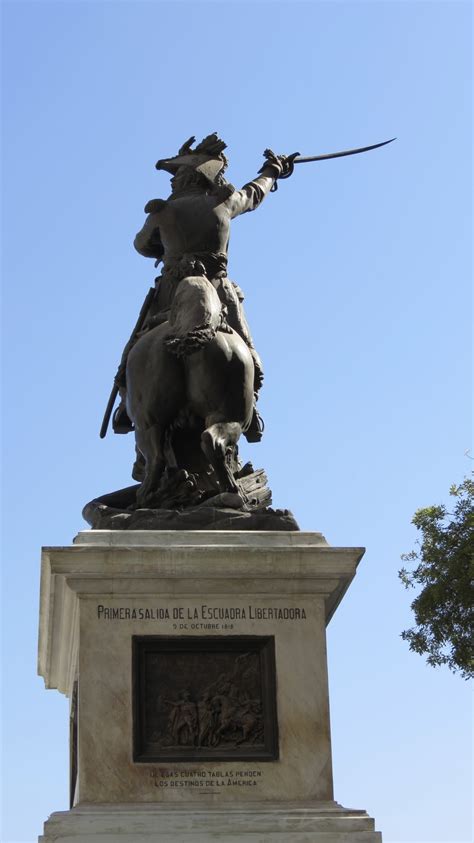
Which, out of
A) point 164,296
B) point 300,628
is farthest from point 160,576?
point 164,296

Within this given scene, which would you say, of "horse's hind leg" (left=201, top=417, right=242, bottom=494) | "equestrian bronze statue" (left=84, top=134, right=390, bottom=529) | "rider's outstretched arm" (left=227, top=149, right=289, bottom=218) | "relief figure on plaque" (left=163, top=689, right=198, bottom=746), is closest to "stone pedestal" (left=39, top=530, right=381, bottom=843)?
"relief figure on plaque" (left=163, top=689, right=198, bottom=746)

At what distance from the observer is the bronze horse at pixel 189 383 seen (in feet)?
52.0

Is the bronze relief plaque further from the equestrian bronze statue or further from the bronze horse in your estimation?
the bronze horse

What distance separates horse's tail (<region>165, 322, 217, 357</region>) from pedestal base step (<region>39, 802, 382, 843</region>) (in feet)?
14.4

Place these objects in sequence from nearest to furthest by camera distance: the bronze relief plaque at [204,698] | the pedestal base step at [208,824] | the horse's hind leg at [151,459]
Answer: the pedestal base step at [208,824], the bronze relief plaque at [204,698], the horse's hind leg at [151,459]

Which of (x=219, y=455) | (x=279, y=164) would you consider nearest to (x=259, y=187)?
(x=279, y=164)

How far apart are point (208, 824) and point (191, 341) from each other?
4.68 m

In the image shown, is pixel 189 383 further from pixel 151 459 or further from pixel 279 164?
pixel 279 164

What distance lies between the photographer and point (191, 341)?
622 inches

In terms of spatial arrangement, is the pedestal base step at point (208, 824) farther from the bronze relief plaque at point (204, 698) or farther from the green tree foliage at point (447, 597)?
the green tree foliage at point (447, 597)

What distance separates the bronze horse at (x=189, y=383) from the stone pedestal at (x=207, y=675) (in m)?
1.39

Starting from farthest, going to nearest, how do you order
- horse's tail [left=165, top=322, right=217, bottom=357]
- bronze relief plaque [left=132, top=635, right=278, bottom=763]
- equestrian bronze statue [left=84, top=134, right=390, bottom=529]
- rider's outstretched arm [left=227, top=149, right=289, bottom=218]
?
1. rider's outstretched arm [left=227, top=149, right=289, bottom=218]
2. horse's tail [left=165, top=322, right=217, bottom=357]
3. equestrian bronze statue [left=84, top=134, right=390, bottom=529]
4. bronze relief plaque [left=132, top=635, right=278, bottom=763]

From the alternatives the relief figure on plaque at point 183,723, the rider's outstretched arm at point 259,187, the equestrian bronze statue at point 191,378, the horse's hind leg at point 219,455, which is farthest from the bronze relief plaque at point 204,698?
Answer: the rider's outstretched arm at point 259,187

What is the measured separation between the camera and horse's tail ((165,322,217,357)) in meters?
15.8
